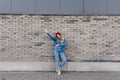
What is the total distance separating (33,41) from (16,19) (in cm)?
112

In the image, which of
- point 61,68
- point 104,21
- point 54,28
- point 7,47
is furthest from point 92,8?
point 7,47

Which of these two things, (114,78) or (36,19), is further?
(36,19)

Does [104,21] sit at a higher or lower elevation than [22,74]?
higher

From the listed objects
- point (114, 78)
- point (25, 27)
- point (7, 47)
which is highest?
point (25, 27)

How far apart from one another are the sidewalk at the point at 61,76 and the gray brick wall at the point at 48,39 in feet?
2.10

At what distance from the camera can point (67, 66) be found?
12711mm

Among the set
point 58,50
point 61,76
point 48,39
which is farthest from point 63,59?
point 48,39

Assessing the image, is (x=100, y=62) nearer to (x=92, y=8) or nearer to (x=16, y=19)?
(x=92, y=8)

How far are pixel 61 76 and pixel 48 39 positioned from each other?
1.74 meters

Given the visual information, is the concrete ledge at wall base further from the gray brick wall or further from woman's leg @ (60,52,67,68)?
woman's leg @ (60,52,67,68)

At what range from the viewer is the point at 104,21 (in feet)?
41.9

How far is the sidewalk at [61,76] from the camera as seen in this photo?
37.0 feet

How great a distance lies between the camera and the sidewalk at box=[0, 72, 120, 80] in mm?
11266

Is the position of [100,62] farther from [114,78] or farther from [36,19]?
[36,19]
